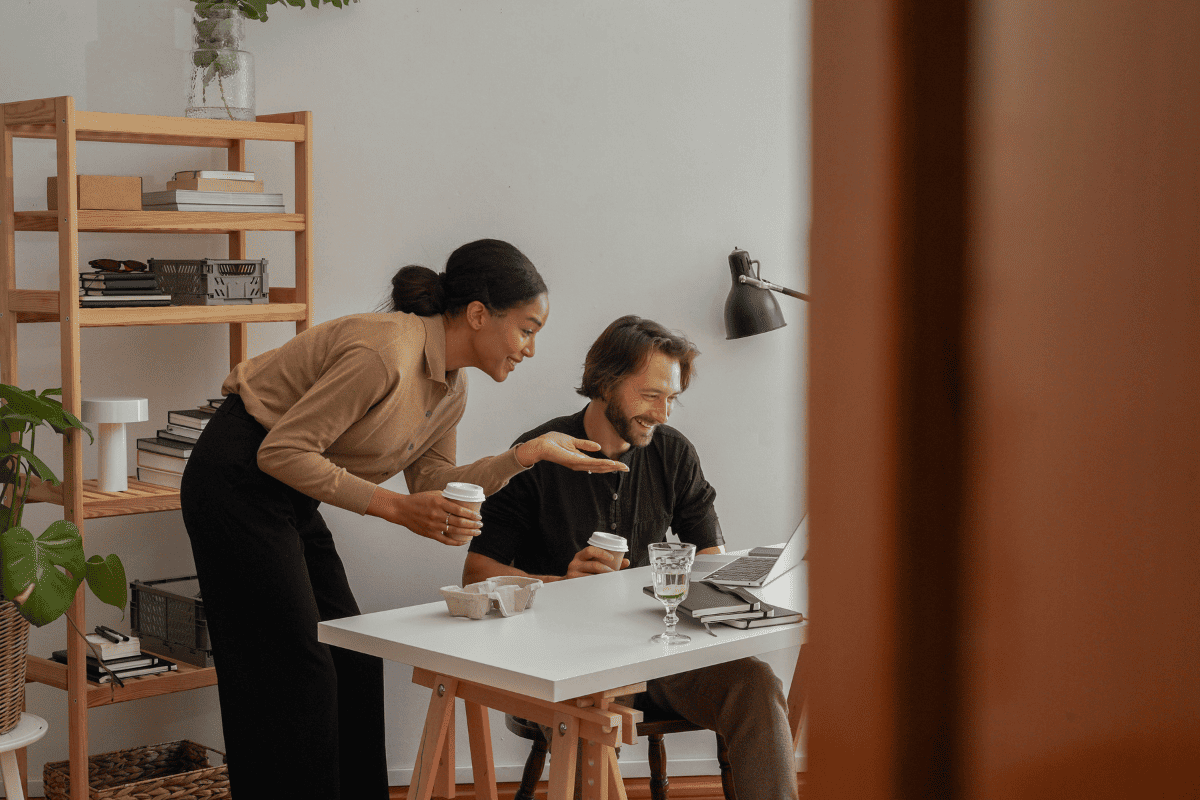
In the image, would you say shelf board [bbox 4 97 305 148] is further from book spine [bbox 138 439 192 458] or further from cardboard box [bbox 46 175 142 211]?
book spine [bbox 138 439 192 458]

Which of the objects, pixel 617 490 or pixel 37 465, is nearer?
pixel 37 465

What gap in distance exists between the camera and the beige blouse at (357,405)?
2.02 meters

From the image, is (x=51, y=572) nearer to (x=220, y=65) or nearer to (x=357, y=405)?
(x=357, y=405)

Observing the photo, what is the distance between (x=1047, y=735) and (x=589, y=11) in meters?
3.35

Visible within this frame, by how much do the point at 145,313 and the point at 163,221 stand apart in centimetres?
22

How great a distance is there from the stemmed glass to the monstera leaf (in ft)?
4.13

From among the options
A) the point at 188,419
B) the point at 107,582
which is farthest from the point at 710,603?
the point at 188,419

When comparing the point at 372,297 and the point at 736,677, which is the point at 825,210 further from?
the point at 372,297

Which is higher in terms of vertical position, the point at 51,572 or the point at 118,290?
the point at 118,290

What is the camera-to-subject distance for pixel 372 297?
125 inches

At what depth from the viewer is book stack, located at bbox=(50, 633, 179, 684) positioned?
2.60 meters

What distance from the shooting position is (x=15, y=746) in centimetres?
238

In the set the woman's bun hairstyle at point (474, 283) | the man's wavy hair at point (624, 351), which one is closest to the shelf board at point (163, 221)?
the woman's bun hairstyle at point (474, 283)

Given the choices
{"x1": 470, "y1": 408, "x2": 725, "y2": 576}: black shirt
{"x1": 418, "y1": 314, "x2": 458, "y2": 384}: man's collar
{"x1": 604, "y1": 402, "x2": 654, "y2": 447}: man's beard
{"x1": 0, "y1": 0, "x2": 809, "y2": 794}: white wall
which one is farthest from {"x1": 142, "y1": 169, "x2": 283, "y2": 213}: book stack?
{"x1": 604, "y1": 402, "x2": 654, "y2": 447}: man's beard
